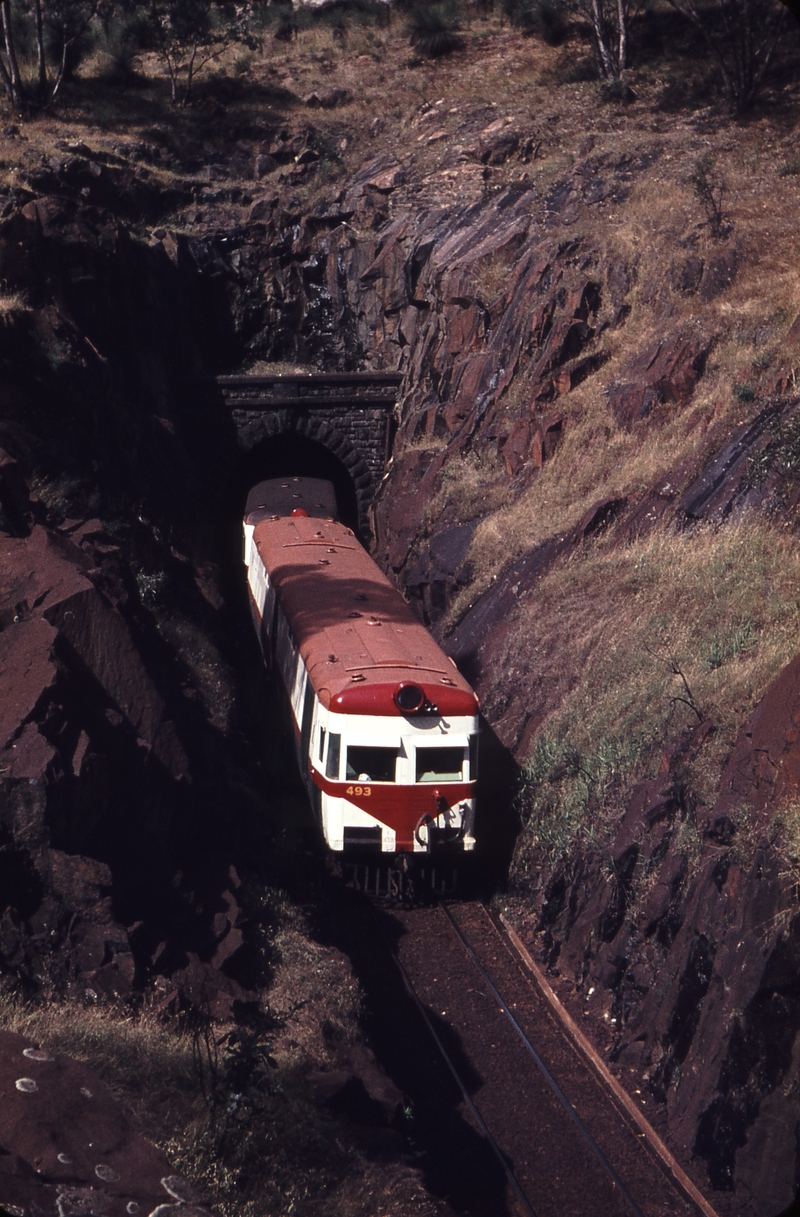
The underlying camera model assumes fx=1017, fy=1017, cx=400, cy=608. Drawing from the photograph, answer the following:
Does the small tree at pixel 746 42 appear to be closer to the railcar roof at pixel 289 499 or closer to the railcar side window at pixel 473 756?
the railcar roof at pixel 289 499

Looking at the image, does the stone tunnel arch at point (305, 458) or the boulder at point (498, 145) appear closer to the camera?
the stone tunnel arch at point (305, 458)

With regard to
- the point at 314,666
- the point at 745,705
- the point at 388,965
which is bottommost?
the point at 388,965

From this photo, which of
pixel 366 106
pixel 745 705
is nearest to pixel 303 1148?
pixel 745 705

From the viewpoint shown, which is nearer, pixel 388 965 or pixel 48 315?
pixel 388 965

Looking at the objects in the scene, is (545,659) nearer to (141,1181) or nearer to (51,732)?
(51,732)

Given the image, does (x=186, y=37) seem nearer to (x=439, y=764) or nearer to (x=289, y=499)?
(x=289, y=499)

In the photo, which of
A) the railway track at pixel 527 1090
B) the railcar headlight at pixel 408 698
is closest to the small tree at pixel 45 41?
the railcar headlight at pixel 408 698

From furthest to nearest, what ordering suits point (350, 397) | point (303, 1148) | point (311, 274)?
point (311, 274), point (350, 397), point (303, 1148)

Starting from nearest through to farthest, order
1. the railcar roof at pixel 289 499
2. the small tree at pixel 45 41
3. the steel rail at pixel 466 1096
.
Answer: the steel rail at pixel 466 1096 < the railcar roof at pixel 289 499 < the small tree at pixel 45 41
